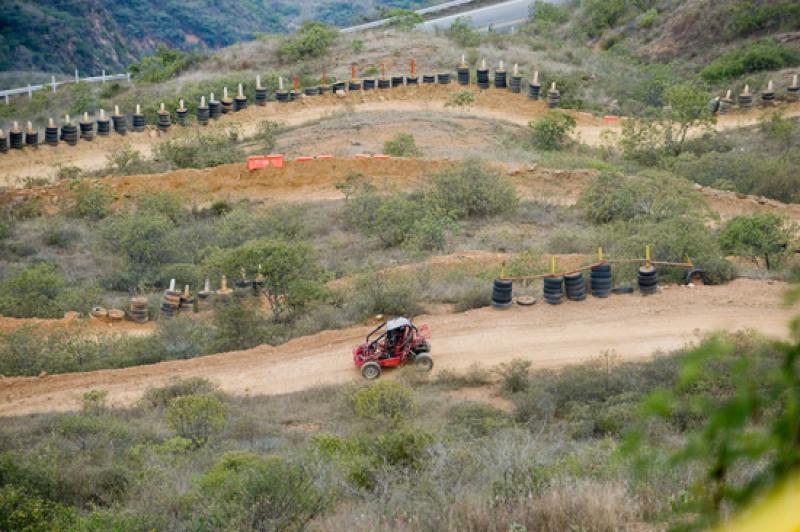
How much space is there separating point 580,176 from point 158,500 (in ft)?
75.8

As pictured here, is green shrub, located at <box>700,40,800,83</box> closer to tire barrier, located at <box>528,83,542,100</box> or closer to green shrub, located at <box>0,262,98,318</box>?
tire barrier, located at <box>528,83,542,100</box>

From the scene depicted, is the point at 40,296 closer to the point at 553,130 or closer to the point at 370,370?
the point at 370,370

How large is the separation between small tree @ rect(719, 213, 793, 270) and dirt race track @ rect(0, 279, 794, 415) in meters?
2.78

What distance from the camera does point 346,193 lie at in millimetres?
29297

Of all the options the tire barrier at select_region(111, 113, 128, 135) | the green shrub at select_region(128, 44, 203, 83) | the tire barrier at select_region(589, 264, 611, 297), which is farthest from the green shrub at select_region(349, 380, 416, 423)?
→ the green shrub at select_region(128, 44, 203, 83)

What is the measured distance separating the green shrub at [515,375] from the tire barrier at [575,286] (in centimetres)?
348

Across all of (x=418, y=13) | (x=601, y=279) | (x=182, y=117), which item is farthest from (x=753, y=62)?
(x=418, y=13)

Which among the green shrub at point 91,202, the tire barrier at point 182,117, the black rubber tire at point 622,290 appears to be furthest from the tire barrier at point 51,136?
the black rubber tire at point 622,290

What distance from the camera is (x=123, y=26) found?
72438mm

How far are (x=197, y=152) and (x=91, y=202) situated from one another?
542cm

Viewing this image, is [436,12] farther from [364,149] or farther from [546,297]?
[546,297]

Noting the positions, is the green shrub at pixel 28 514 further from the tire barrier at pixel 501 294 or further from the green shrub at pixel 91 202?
the green shrub at pixel 91 202

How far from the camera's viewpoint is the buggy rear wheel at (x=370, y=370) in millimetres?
16781

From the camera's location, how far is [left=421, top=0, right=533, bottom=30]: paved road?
6488cm
